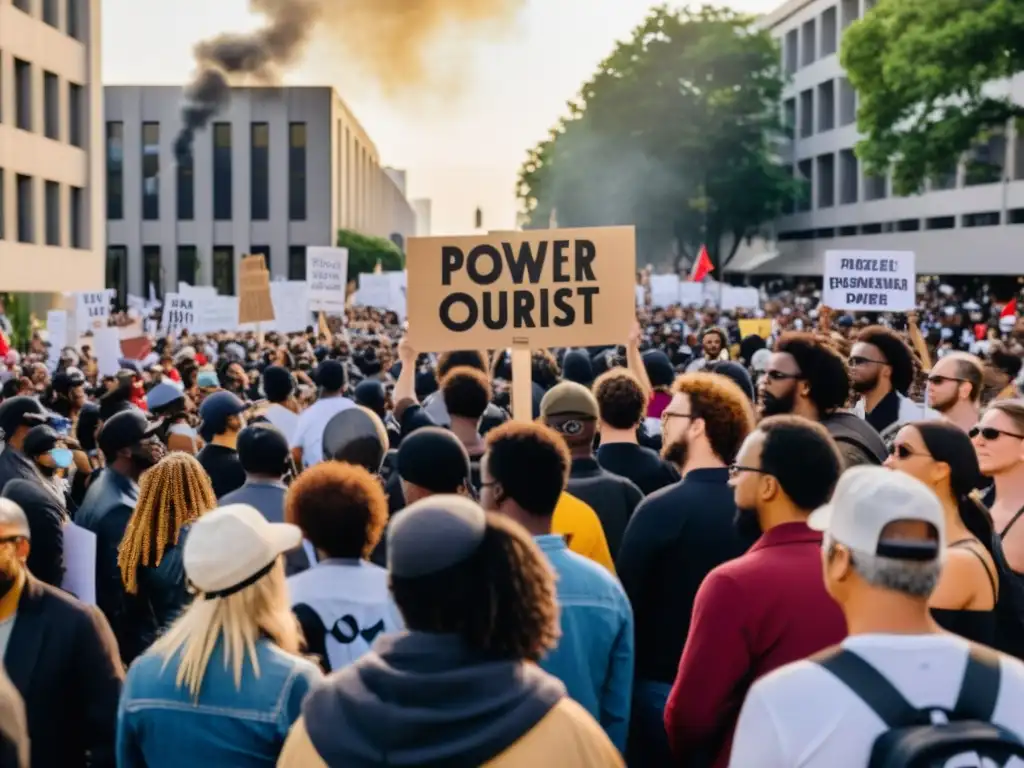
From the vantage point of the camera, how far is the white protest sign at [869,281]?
1541cm

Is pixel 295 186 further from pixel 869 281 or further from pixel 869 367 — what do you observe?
pixel 869 367

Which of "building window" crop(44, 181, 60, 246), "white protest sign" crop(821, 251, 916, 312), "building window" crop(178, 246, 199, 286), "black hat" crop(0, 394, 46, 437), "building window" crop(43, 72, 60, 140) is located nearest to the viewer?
"black hat" crop(0, 394, 46, 437)

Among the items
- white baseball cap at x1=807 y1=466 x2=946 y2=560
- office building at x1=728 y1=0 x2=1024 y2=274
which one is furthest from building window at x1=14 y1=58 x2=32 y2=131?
white baseball cap at x1=807 y1=466 x2=946 y2=560

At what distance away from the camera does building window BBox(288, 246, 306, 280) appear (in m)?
75.9

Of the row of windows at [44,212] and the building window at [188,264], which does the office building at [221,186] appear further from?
the row of windows at [44,212]

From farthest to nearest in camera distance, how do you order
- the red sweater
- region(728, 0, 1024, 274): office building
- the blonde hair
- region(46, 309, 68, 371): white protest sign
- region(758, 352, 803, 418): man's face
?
1. region(728, 0, 1024, 274): office building
2. region(46, 309, 68, 371): white protest sign
3. region(758, 352, 803, 418): man's face
4. the red sweater
5. the blonde hair

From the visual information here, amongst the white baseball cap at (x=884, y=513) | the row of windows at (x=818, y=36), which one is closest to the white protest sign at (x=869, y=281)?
the white baseball cap at (x=884, y=513)

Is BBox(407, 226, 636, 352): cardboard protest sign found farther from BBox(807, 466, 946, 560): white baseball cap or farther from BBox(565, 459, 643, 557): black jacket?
BBox(807, 466, 946, 560): white baseball cap

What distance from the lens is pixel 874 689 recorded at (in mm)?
2889

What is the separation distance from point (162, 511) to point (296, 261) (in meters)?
71.5

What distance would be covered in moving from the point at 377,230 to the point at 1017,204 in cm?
6078

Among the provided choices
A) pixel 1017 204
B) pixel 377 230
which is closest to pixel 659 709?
pixel 1017 204

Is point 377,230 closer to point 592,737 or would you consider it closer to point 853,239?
point 853,239

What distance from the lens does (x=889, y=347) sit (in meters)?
7.95
